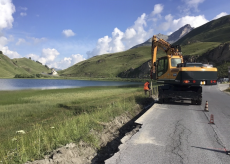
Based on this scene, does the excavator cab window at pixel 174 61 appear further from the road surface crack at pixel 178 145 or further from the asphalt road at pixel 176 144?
the road surface crack at pixel 178 145

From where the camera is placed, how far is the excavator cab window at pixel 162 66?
14.3 meters

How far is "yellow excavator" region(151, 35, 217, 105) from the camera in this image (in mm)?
12402

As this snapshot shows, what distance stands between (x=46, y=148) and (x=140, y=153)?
253 cm

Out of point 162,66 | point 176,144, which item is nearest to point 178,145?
point 176,144

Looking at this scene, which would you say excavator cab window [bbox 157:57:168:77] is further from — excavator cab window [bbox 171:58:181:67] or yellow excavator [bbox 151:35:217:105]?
excavator cab window [bbox 171:58:181:67]

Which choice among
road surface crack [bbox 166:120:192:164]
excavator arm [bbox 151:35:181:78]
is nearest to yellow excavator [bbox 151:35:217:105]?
excavator arm [bbox 151:35:181:78]

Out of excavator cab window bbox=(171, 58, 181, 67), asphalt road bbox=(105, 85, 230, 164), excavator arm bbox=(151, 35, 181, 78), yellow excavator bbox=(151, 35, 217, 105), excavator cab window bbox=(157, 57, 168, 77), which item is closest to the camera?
asphalt road bbox=(105, 85, 230, 164)

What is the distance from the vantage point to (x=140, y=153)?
4926mm

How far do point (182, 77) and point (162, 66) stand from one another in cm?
258

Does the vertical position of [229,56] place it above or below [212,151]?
above

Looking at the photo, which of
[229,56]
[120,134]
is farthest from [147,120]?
[229,56]

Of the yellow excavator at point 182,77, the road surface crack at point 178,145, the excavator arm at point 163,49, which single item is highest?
the excavator arm at point 163,49

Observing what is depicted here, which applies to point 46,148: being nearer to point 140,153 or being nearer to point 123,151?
point 123,151

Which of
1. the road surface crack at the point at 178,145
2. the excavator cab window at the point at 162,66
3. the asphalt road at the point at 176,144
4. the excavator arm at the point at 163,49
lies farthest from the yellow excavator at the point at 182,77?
the road surface crack at the point at 178,145
